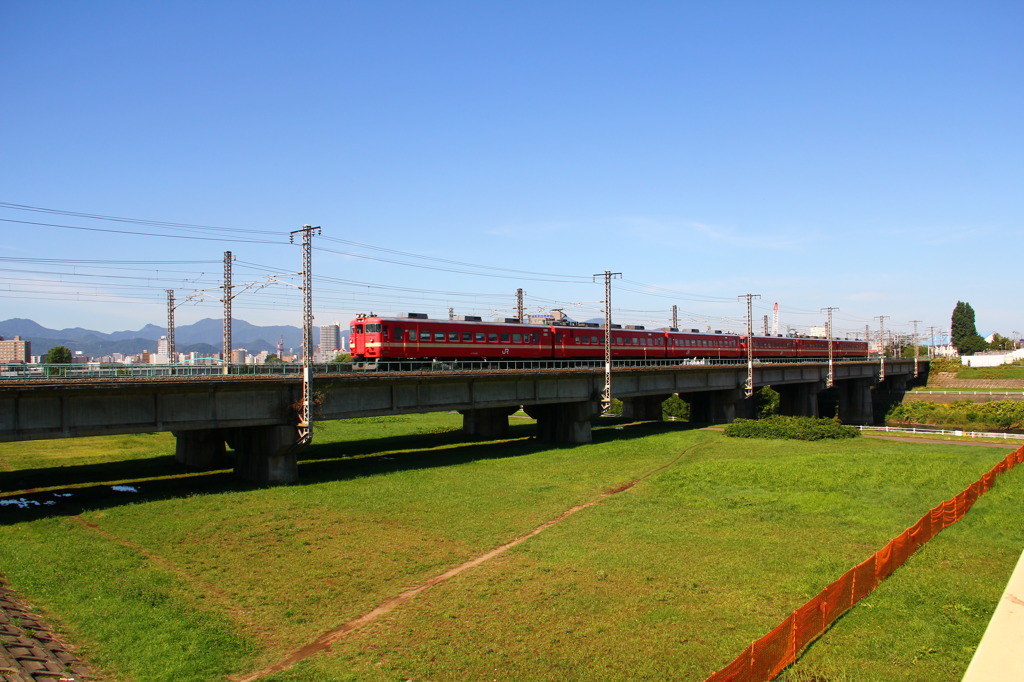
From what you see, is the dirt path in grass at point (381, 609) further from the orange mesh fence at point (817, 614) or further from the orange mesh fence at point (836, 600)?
the orange mesh fence at point (836, 600)

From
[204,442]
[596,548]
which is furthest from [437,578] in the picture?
[204,442]

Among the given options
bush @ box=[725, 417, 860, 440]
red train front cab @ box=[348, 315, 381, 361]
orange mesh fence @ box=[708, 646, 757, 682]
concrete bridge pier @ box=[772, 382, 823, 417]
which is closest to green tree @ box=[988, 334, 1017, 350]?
concrete bridge pier @ box=[772, 382, 823, 417]

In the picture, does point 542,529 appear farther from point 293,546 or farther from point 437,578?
point 293,546

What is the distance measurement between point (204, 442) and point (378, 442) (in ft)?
44.6

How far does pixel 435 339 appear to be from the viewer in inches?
1789

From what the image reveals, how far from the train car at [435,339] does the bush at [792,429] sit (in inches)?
773

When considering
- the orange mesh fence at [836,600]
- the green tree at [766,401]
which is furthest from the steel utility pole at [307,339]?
the green tree at [766,401]

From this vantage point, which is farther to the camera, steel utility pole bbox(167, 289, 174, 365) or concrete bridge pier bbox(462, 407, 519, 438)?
concrete bridge pier bbox(462, 407, 519, 438)

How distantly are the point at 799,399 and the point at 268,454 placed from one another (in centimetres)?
7421

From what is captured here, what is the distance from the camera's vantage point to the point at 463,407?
137 feet

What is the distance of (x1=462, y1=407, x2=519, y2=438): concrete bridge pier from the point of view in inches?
2172

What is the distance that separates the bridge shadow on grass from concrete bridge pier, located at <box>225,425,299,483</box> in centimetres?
73

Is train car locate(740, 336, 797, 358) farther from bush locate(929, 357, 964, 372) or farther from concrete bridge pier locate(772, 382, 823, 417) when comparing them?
bush locate(929, 357, 964, 372)

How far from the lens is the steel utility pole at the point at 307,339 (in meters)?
31.2
